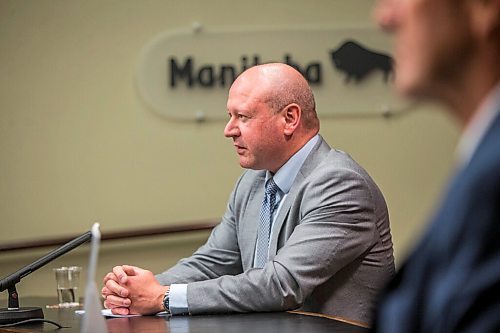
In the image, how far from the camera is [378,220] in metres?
3.20

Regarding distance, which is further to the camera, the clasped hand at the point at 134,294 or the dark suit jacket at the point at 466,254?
the clasped hand at the point at 134,294

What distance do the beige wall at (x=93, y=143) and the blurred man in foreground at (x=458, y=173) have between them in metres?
4.15

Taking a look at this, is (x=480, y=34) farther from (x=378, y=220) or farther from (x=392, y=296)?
(x=378, y=220)

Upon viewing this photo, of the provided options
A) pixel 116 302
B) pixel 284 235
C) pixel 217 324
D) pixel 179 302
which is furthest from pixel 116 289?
pixel 284 235

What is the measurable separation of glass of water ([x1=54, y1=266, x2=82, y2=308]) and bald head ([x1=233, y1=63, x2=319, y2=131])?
0.86 meters

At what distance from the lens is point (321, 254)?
303cm

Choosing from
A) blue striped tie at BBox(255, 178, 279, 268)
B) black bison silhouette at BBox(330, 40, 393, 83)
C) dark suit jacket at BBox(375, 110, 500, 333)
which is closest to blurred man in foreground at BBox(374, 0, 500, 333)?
dark suit jacket at BBox(375, 110, 500, 333)

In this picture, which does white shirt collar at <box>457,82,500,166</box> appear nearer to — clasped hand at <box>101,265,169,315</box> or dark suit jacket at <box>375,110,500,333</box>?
dark suit jacket at <box>375,110,500,333</box>

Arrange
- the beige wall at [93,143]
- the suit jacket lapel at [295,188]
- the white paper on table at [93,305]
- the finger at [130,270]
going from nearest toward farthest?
1. the white paper on table at [93,305]
2. the finger at [130,270]
3. the suit jacket lapel at [295,188]
4. the beige wall at [93,143]

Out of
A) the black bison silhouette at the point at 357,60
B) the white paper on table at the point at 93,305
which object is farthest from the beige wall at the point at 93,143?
the white paper on table at the point at 93,305

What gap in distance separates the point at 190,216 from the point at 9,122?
3.37 feet

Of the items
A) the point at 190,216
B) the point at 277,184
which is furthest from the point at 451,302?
A: the point at 190,216

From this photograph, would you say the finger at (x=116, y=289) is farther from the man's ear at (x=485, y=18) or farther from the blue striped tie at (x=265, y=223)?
the man's ear at (x=485, y=18)

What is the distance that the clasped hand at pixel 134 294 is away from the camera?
2.98 metres
